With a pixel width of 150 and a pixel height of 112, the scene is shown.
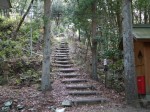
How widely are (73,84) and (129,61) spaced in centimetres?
393

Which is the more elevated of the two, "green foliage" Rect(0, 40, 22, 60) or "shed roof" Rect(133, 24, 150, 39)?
"shed roof" Rect(133, 24, 150, 39)

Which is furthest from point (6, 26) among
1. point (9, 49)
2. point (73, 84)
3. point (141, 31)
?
point (141, 31)

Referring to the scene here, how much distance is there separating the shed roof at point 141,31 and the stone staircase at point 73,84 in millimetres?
2833

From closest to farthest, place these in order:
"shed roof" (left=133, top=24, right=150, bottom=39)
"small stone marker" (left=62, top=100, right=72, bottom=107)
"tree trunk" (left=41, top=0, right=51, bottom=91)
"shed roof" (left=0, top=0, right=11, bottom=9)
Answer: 1. "shed roof" (left=0, top=0, right=11, bottom=9)
2. "small stone marker" (left=62, top=100, right=72, bottom=107)
3. "shed roof" (left=133, top=24, right=150, bottom=39)
4. "tree trunk" (left=41, top=0, right=51, bottom=91)

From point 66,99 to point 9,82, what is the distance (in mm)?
3657

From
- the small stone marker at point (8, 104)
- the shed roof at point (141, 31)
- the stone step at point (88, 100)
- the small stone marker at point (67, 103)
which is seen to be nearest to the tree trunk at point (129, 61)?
the shed roof at point (141, 31)

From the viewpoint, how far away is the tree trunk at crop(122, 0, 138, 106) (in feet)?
30.8

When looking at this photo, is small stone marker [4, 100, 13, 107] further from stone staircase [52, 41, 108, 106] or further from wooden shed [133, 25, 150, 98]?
wooden shed [133, 25, 150, 98]

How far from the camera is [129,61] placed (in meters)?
9.45

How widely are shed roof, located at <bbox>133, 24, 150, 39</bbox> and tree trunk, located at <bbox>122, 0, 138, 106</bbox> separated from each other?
41 cm

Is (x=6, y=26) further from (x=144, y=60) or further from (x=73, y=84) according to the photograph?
(x=144, y=60)

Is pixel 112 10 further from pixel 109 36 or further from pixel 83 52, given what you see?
pixel 83 52

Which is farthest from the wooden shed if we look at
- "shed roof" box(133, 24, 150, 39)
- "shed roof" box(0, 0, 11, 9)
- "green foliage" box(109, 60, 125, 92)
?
"shed roof" box(0, 0, 11, 9)

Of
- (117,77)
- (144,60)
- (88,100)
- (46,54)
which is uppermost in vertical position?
(46,54)
